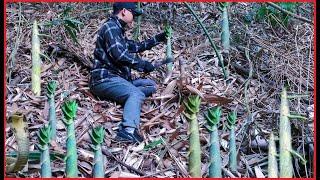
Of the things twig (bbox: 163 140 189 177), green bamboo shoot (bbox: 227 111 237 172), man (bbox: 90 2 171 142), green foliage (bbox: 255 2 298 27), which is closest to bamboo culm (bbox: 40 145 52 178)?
twig (bbox: 163 140 189 177)

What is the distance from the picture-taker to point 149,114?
2.86m

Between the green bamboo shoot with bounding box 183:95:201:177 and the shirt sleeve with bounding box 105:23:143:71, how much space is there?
3.88ft

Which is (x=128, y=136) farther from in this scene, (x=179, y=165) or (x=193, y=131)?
(x=193, y=131)

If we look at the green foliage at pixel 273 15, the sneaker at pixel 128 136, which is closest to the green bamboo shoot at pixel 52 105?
the sneaker at pixel 128 136

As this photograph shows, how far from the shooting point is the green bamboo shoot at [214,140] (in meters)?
1.79

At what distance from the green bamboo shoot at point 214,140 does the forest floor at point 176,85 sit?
0.29 m

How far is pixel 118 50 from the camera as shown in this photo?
9.57ft

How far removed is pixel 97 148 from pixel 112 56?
1.22m

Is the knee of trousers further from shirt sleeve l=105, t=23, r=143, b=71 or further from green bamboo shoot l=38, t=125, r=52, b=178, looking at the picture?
green bamboo shoot l=38, t=125, r=52, b=178

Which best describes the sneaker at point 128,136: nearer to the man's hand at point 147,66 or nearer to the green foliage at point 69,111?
the man's hand at point 147,66

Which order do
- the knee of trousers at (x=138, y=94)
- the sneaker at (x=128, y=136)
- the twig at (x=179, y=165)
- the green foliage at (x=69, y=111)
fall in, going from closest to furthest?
the green foliage at (x=69, y=111)
the twig at (x=179, y=165)
the sneaker at (x=128, y=136)
the knee of trousers at (x=138, y=94)

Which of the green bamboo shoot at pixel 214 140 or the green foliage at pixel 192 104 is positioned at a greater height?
the green foliage at pixel 192 104

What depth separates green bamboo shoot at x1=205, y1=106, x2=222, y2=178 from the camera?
1.79m

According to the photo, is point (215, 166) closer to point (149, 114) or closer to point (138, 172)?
point (138, 172)
